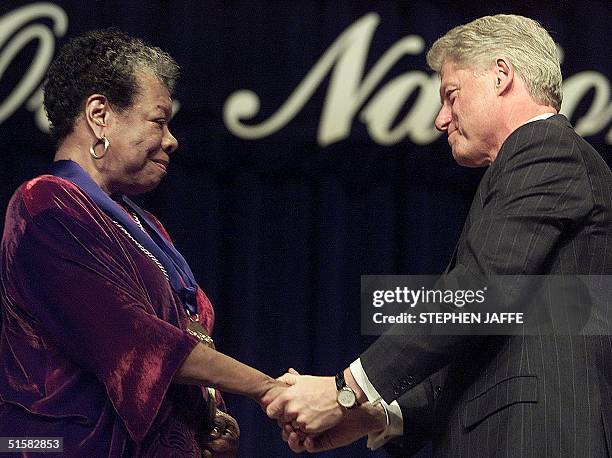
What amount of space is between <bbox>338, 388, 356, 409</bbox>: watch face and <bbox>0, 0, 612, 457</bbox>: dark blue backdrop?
4.60 feet

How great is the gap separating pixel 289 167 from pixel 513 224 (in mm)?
1710

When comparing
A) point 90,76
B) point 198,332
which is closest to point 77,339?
point 198,332

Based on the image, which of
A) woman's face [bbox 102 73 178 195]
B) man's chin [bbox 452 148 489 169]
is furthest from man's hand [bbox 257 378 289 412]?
man's chin [bbox 452 148 489 169]

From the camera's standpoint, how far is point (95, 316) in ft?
6.37

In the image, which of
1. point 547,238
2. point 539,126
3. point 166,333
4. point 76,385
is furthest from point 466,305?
point 76,385

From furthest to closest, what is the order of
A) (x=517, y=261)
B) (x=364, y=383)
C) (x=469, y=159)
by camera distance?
1. (x=469, y=159)
2. (x=364, y=383)
3. (x=517, y=261)

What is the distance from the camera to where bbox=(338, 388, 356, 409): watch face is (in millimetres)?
2123

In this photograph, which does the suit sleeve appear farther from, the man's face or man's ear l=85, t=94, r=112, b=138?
man's ear l=85, t=94, r=112, b=138

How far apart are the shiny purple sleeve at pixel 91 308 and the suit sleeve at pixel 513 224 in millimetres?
378

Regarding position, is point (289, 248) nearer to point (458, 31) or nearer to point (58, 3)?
point (58, 3)

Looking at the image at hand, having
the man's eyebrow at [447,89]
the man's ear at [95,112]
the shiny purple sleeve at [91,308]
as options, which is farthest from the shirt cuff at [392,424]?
the man's ear at [95,112]

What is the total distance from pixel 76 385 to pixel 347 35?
6.09ft

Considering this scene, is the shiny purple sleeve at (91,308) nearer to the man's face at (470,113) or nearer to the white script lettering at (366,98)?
the man's face at (470,113)

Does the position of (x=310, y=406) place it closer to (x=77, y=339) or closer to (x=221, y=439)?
(x=221, y=439)
